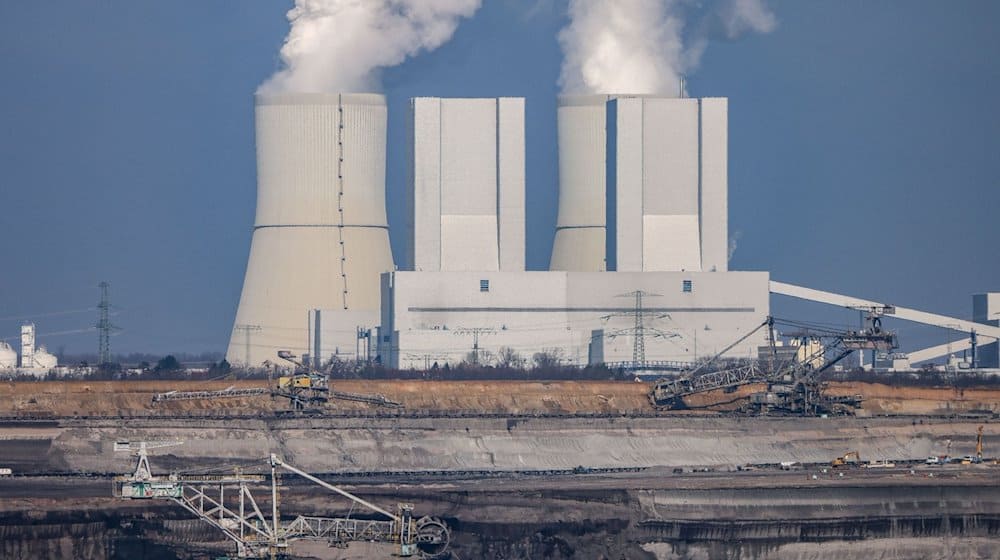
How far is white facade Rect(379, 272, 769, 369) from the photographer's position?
78750mm

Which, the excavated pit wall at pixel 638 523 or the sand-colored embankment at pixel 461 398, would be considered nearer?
the excavated pit wall at pixel 638 523

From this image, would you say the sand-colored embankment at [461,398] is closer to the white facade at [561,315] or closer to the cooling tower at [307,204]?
the cooling tower at [307,204]

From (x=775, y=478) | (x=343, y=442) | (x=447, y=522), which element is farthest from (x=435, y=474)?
(x=447, y=522)

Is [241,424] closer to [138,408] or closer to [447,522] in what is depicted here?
[138,408]

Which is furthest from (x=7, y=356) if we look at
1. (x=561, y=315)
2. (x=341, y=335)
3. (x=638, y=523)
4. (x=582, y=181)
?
(x=638, y=523)

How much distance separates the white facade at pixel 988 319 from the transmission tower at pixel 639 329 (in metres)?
17.9

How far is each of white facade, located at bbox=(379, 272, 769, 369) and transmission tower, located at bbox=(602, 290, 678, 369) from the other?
0.05m

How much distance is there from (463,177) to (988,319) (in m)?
25.1

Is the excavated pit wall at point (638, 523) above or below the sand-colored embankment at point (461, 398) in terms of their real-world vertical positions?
below

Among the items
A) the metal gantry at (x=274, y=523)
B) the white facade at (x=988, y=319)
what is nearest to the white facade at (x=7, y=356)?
the white facade at (x=988, y=319)

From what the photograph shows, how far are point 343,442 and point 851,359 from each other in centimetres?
4607

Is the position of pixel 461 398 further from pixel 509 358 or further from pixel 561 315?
pixel 561 315

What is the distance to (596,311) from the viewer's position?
7962cm

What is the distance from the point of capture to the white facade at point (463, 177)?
79812 millimetres
